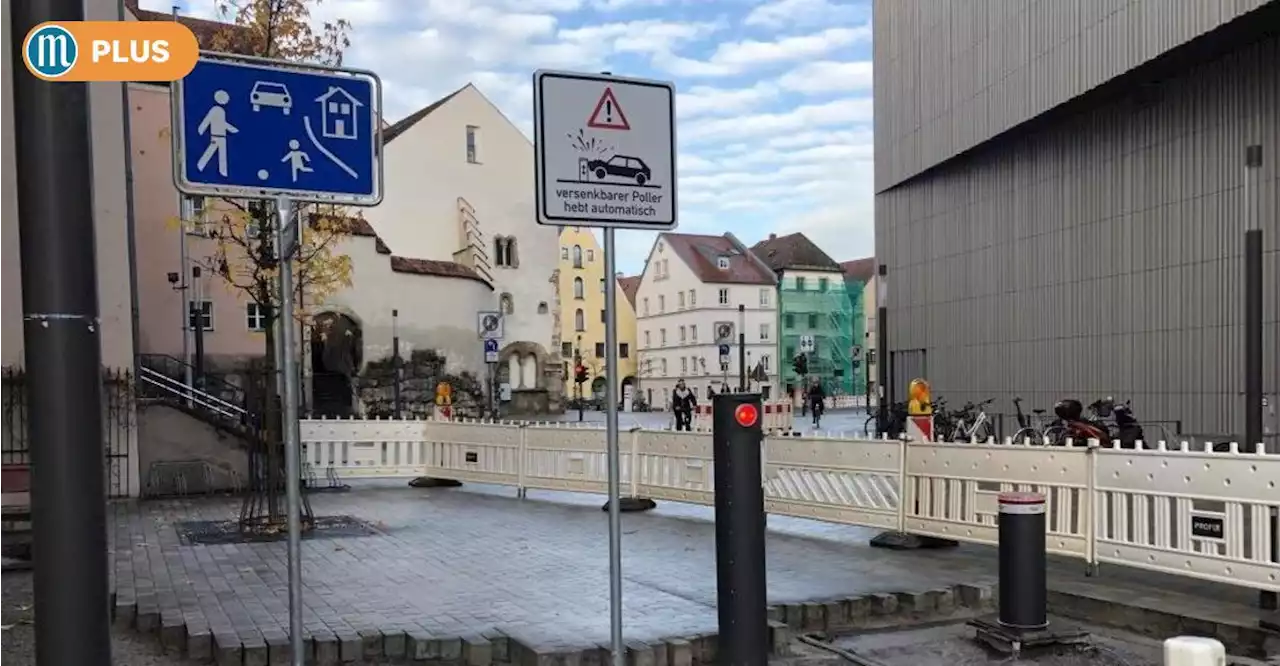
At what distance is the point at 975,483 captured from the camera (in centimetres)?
889

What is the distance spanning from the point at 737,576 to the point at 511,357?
46.0 metres

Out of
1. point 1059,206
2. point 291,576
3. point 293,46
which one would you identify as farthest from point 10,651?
point 1059,206

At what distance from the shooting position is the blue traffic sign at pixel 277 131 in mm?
4094

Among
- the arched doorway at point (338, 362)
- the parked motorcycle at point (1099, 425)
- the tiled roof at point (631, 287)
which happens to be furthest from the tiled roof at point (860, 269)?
the parked motorcycle at point (1099, 425)

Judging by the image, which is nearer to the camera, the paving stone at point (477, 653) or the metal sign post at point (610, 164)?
the metal sign post at point (610, 164)

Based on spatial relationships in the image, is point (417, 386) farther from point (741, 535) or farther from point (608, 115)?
point (608, 115)

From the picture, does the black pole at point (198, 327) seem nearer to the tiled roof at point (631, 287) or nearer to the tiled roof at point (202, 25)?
the tiled roof at point (202, 25)

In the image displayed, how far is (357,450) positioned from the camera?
53.4 feet

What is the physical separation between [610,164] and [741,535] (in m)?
2.09

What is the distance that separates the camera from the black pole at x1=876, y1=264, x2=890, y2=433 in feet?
83.1

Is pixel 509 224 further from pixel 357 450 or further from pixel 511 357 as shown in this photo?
pixel 357 450

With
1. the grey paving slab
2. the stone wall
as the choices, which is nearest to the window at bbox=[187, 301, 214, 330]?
the stone wall

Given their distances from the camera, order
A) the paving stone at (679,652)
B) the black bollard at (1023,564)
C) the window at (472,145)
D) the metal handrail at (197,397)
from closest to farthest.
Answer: the paving stone at (679,652), the black bollard at (1023,564), the metal handrail at (197,397), the window at (472,145)

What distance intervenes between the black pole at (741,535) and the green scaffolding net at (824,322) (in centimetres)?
7809
